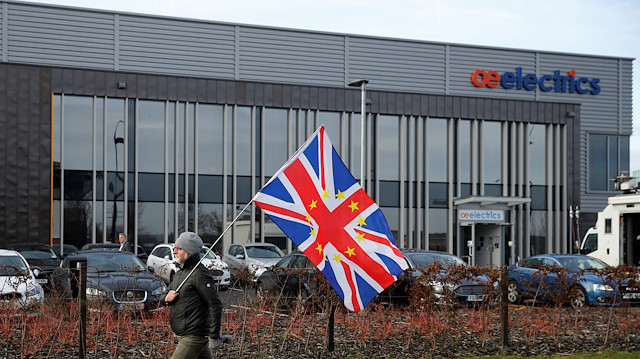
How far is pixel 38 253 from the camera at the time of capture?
78.1ft

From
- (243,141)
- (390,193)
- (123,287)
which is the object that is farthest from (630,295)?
(243,141)

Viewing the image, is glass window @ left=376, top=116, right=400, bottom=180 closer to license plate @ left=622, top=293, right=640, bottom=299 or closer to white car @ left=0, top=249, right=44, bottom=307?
license plate @ left=622, top=293, right=640, bottom=299

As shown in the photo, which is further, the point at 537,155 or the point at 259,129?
the point at 537,155

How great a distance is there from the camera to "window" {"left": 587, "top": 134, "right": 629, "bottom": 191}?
41031 mm

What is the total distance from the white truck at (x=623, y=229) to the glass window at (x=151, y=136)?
19.0 meters

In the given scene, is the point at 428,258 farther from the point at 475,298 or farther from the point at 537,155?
the point at 537,155

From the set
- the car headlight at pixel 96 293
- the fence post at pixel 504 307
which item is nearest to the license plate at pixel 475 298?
the fence post at pixel 504 307

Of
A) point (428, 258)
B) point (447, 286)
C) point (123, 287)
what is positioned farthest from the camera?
point (428, 258)

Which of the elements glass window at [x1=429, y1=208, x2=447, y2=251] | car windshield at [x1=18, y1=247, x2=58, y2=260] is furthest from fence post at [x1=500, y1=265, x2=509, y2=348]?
glass window at [x1=429, y1=208, x2=447, y2=251]

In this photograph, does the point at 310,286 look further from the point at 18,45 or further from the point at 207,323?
the point at 18,45

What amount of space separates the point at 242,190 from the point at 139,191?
4.65 metres

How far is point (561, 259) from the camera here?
766 inches

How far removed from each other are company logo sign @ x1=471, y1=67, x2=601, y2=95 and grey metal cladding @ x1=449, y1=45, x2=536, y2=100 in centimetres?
24

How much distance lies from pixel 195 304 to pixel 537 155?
33634mm
